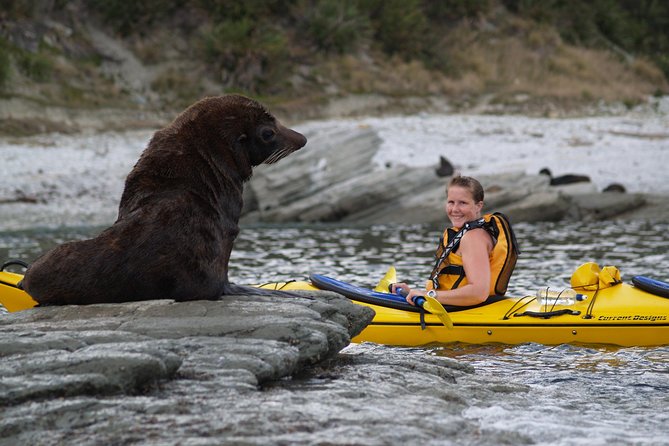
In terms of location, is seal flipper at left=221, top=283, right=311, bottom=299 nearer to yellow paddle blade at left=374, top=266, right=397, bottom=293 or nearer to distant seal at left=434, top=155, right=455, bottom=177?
yellow paddle blade at left=374, top=266, right=397, bottom=293

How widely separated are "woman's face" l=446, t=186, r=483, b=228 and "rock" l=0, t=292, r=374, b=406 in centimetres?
143

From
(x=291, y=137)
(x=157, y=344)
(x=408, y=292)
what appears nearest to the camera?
(x=157, y=344)

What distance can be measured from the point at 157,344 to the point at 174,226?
1.06 meters

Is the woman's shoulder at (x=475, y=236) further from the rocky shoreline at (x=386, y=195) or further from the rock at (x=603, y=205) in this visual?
the rock at (x=603, y=205)

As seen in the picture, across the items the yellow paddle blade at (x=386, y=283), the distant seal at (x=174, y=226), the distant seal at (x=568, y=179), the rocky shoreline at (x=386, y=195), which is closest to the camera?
the distant seal at (x=174, y=226)

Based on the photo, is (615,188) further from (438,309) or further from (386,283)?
(438,309)

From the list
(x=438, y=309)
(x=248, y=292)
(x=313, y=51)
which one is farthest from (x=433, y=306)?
(x=313, y=51)

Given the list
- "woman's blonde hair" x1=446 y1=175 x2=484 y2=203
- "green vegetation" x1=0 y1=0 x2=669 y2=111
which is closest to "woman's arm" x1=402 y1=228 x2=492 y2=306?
"woman's blonde hair" x1=446 y1=175 x2=484 y2=203

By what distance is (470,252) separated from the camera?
6848 millimetres

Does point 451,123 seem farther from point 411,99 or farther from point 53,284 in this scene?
point 53,284

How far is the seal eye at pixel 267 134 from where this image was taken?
243 inches

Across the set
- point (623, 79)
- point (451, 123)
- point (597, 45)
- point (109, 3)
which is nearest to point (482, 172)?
point (451, 123)

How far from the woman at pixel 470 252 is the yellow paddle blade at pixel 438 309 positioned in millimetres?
137

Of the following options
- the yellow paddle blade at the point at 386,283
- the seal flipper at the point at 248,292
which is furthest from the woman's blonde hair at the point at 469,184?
the seal flipper at the point at 248,292
